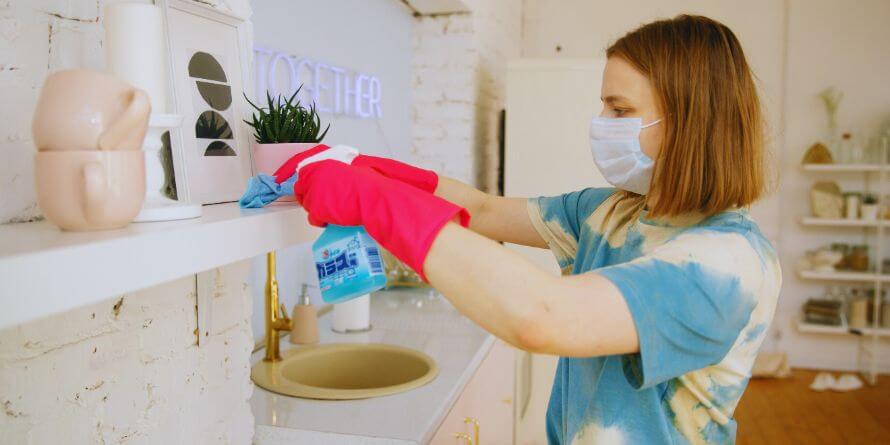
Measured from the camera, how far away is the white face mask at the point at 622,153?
3.94 ft

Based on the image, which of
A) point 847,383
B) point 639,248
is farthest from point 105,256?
point 847,383

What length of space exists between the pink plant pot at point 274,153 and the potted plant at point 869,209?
195 inches

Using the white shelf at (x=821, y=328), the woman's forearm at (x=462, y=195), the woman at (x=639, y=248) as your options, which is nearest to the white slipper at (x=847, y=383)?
the white shelf at (x=821, y=328)

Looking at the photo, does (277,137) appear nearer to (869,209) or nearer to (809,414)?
(809,414)

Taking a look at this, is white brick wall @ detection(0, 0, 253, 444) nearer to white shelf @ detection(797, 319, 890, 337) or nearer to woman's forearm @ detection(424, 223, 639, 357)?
woman's forearm @ detection(424, 223, 639, 357)

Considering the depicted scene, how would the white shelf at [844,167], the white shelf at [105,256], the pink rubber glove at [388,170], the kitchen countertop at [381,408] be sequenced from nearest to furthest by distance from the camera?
1. the white shelf at [105,256]
2. the pink rubber glove at [388,170]
3. the kitchen countertop at [381,408]
4. the white shelf at [844,167]

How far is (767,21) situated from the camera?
5.03 meters

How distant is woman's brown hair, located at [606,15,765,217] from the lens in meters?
1.13

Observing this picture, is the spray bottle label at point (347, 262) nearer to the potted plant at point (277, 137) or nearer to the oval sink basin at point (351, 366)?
the potted plant at point (277, 137)

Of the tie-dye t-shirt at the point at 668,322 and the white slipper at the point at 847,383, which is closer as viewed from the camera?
the tie-dye t-shirt at the point at 668,322

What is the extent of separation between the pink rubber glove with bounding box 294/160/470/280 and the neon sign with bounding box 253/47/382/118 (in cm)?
86

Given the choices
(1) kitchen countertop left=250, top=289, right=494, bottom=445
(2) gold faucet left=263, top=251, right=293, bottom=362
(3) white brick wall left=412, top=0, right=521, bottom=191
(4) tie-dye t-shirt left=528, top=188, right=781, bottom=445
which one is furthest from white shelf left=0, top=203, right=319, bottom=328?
(3) white brick wall left=412, top=0, right=521, bottom=191

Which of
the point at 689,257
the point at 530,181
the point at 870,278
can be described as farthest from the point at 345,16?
the point at 870,278

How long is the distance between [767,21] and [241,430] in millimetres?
5046
